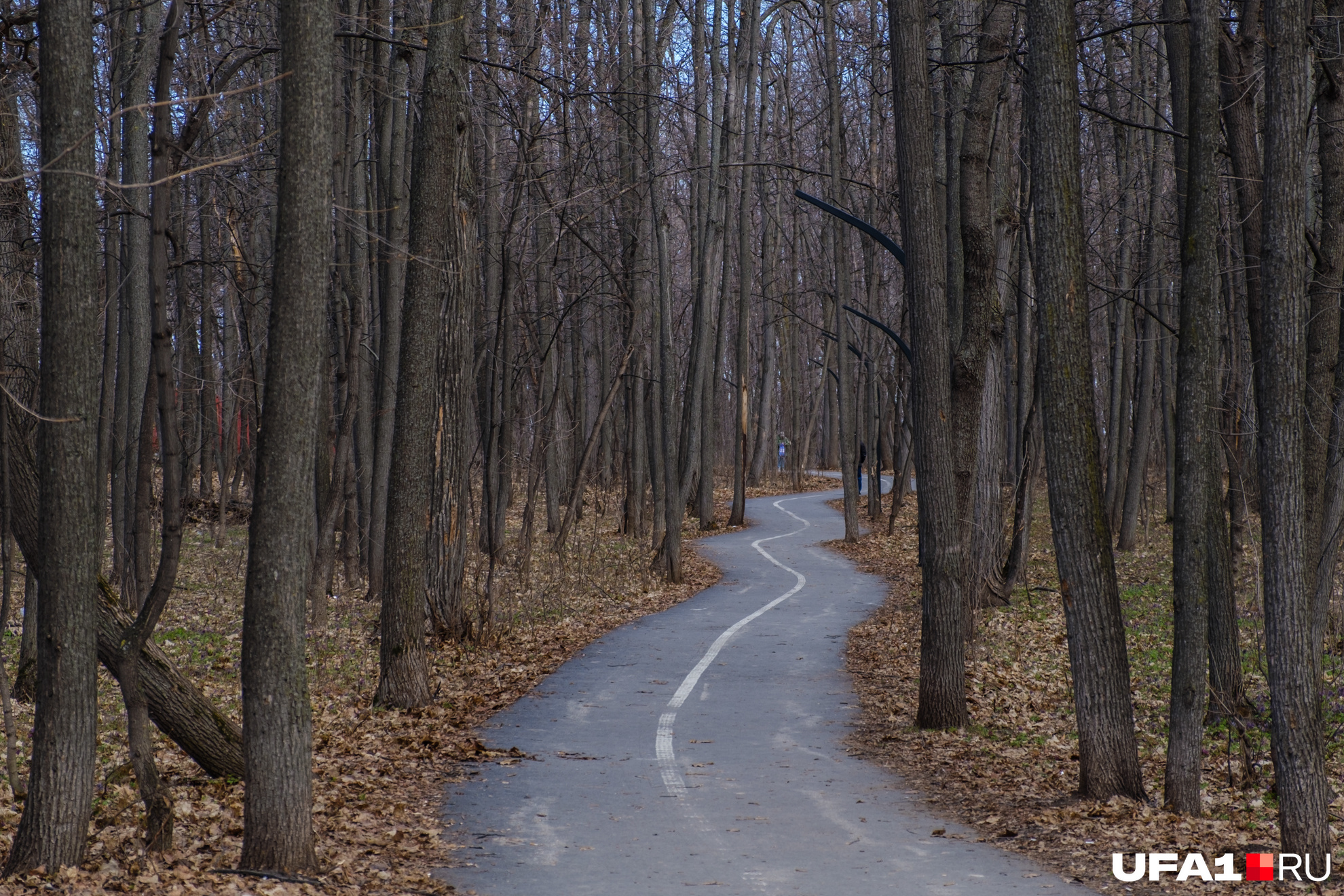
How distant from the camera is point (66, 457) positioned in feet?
17.8

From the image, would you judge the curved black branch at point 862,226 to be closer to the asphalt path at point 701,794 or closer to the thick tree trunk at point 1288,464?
the thick tree trunk at point 1288,464

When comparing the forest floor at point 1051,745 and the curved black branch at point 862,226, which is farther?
the curved black branch at point 862,226

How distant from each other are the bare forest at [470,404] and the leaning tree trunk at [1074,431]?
3 cm

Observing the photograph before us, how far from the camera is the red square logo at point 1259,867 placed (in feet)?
20.0

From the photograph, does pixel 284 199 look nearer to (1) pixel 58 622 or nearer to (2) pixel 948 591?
(1) pixel 58 622

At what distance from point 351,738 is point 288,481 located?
4.18m

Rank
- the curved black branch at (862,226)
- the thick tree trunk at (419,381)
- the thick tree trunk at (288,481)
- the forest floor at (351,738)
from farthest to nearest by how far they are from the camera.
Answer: the curved black branch at (862,226) < the thick tree trunk at (419,381) < the forest floor at (351,738) < the thick tree trunk at (288,481)

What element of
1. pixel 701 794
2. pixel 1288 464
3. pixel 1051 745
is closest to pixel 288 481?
pixel 701 794

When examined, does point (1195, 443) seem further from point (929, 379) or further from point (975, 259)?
point (975, 259)

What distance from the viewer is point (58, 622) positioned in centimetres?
545

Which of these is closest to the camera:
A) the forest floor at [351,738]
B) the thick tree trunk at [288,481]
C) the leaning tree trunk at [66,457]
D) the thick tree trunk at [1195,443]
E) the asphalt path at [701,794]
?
the leaning tree trunk at [66,457]

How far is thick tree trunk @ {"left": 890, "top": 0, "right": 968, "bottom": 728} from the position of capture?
9547 millimetres

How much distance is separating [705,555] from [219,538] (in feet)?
33.8

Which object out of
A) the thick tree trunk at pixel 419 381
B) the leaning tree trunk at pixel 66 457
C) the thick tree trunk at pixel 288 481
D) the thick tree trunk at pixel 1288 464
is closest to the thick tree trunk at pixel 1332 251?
the thick tree trunk at pixel 1288 464
